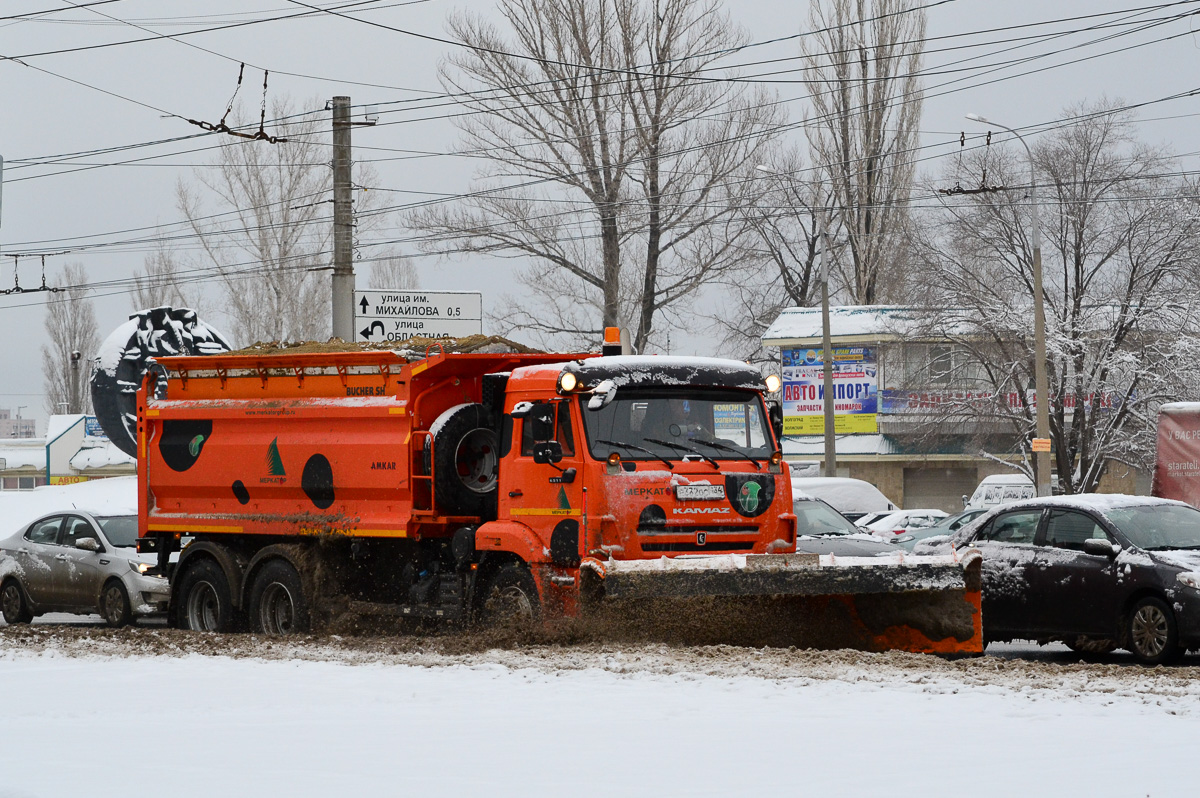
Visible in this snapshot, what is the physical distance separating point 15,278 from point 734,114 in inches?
769

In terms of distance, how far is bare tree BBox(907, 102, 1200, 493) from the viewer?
3394 cm

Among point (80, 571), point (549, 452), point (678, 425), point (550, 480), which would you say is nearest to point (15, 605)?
point (80, 571)

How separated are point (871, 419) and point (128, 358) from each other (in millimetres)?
25072

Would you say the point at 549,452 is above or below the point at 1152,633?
above

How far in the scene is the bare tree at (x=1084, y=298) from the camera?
3394cm

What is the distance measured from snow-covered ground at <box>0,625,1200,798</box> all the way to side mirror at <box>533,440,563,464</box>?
4.92ft

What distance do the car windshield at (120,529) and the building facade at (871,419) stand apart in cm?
2791

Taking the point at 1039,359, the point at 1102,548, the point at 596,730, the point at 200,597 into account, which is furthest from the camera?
the point at 1039,359

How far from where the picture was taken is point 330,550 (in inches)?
530

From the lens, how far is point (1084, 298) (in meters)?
35.1

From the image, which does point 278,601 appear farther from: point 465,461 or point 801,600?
point 801,600

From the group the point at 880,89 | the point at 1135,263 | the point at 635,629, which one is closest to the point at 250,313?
the point at 880,89

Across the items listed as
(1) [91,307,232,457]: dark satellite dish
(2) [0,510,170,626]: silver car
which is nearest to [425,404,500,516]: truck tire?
(2) [0,510,170,626]: silver car

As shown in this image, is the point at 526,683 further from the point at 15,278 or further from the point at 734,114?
the point at 15,278
